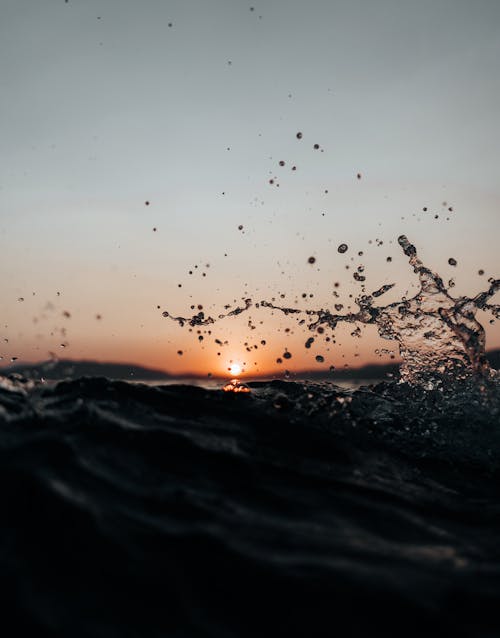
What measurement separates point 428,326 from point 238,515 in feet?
20.8

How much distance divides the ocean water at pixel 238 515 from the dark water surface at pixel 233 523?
0.5 inches

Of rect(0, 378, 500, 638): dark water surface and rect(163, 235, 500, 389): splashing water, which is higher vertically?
rect(163, 235, 500, 389): splashing water

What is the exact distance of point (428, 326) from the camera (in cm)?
900

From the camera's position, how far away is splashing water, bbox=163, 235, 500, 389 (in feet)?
28.6

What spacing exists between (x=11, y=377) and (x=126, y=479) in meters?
4.29

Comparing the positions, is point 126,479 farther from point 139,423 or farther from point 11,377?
point 11,377

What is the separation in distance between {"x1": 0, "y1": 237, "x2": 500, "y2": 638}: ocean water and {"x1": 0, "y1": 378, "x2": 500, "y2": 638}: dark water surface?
13 mm

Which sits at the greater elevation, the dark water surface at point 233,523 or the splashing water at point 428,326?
the splashing water at point 428,326

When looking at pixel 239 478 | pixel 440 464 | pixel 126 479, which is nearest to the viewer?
pixel 126 479

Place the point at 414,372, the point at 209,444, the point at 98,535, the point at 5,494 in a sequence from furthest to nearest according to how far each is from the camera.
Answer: the point at 414,372
the point at 209,444
the point at 5,494
the point at 98,535

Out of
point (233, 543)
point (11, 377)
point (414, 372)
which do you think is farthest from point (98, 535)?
point (414, 372)

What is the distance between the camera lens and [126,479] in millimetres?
3922

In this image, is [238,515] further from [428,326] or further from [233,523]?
[428,326]

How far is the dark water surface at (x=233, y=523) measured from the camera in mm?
2498
